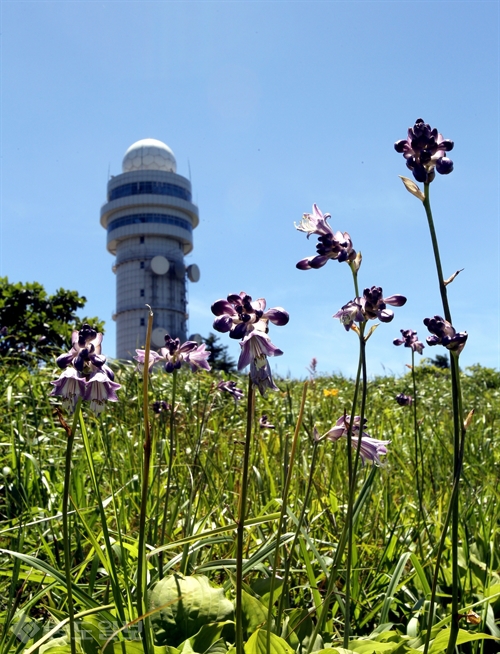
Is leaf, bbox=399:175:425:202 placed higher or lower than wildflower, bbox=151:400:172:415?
higher

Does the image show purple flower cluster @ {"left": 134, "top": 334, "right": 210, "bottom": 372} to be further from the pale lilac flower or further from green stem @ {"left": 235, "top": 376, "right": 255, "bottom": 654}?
green stem @ {"left": 235, "top": 376, "right": 255, "bottom": 654}

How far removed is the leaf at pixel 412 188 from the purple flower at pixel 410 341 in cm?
138

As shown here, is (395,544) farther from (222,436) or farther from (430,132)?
(222,436)

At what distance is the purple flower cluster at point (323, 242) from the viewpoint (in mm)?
1529

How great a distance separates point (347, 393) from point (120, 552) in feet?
22.9

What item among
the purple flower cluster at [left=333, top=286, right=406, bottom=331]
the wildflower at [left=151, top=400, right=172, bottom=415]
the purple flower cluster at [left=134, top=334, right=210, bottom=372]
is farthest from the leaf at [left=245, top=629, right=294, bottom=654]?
the wildflower at [left=151, top=400, right=172, bottom=415]

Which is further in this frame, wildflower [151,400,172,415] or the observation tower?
the observation tower

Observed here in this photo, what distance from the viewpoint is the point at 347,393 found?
861 cm

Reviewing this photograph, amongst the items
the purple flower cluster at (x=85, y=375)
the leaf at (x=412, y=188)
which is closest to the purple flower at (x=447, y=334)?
the leaf at (x=412, y=188)

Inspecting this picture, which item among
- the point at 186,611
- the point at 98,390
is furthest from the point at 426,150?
the point at 186,611

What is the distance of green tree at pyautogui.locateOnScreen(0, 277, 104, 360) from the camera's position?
957 centimetres

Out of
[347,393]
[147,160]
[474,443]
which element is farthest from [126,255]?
[474,443]

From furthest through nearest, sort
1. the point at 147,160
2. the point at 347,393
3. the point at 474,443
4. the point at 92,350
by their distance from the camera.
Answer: the point at 147,160
the point at 347,393
the point at 474,443
the point at 92,350

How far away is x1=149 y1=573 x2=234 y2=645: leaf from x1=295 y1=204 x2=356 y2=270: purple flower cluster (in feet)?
3.16
